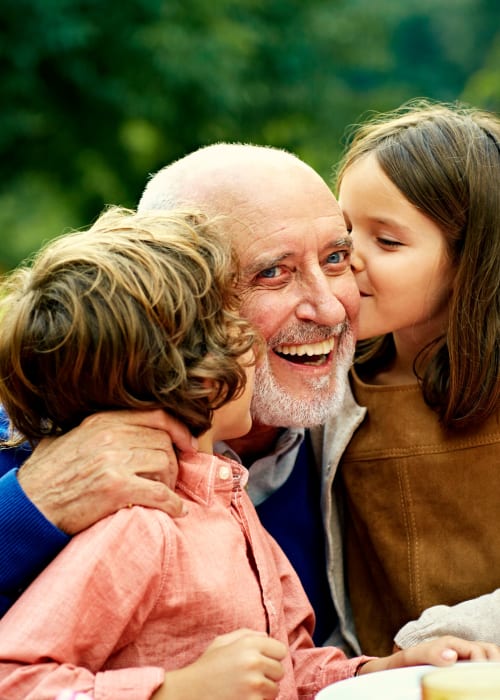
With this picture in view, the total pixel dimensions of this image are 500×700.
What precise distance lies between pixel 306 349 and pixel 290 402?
14 centimetres

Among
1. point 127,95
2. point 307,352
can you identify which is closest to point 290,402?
point 307,352

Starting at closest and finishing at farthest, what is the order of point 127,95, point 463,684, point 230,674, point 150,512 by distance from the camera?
point 463,684 < point 230,674 < point 150,512 < point 127,95

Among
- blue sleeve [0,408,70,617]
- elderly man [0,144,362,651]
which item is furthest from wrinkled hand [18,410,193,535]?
elderly man [0,144,362,651]

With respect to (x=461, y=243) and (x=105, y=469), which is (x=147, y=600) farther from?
(x=461, y=243)

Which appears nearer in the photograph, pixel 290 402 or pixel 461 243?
pixel 290 402

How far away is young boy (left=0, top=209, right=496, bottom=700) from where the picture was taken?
5.51ft

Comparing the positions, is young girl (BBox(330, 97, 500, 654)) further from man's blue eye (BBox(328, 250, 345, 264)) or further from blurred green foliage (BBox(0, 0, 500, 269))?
blurred green foliage (BBox(0, 0, 500, 269))

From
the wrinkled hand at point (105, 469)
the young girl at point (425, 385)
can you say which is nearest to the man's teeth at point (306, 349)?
Result: the young girl at point (425, 385)

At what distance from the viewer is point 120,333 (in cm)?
183

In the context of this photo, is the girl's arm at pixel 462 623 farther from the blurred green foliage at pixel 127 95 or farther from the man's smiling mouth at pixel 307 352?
the blurred green foliage at pixel 127 95

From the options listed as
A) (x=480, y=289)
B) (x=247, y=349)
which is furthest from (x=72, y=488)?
(x=480, y=289)

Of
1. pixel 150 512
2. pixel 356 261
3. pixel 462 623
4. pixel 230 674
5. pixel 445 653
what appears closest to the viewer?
pixel 230 674

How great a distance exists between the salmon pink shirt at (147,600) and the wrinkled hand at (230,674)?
0.04 m

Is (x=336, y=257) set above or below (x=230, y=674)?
above
